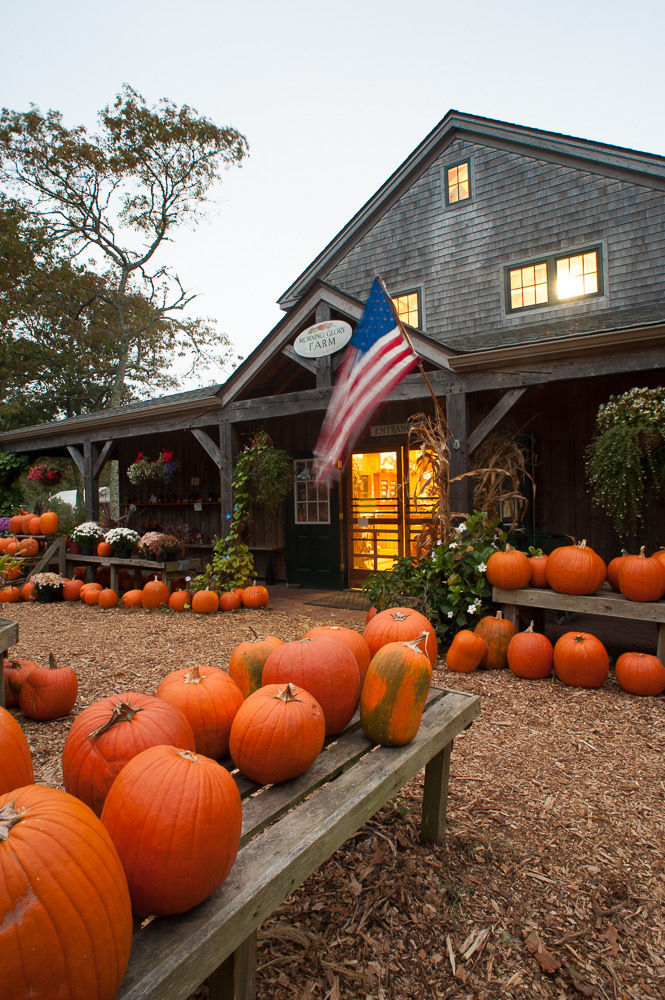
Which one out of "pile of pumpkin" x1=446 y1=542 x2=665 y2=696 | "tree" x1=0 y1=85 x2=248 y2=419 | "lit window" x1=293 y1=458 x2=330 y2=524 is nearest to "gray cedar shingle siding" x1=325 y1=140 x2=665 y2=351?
"lit window" x1=293 y1=458 x2=330 y2=524

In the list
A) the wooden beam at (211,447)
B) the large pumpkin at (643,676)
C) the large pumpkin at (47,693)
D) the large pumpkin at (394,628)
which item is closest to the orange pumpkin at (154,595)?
the wooden beam at (211,447)

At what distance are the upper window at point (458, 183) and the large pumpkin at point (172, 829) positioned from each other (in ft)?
32.7

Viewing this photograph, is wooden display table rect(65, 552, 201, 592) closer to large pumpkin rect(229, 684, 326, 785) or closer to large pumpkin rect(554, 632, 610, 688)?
large pumpkin rect(554, 632, 610, 688)

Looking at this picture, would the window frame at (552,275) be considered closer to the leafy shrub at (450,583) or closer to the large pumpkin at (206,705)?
the leafy shrub at (450,583)

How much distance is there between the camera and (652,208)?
730 cm

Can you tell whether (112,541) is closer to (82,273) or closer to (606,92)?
(606,92)

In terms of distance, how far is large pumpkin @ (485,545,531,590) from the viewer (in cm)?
419

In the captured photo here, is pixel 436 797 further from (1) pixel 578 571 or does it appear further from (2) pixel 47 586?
(2) pixel 47 586

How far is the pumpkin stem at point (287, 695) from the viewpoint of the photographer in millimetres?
1453

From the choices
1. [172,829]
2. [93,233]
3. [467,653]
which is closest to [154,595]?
[467,653]

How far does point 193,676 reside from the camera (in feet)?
5.23

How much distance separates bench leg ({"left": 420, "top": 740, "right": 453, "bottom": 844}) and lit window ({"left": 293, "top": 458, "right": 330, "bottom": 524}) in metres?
6.16

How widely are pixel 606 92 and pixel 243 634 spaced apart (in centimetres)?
1598

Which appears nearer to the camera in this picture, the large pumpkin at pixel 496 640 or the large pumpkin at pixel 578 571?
the large pumpkin at pixel 578 571
